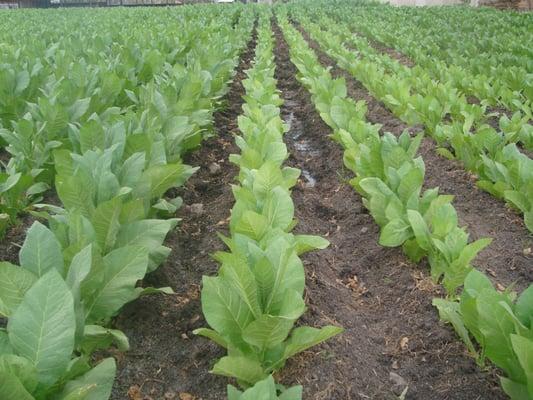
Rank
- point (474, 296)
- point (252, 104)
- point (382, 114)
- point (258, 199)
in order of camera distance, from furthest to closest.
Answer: point (382, 114) → point (252, 104) → point (258, 199) → point (474, 296)

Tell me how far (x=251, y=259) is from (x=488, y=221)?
2.29 m

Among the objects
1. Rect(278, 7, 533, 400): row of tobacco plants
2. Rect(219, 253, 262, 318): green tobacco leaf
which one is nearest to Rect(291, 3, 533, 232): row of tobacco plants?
Rect(278, 7, 533, 400): row of tobacco plants

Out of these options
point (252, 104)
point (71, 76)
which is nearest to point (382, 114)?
point (252, 104)

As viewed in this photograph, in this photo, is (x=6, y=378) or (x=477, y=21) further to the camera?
(x=477, y=21)

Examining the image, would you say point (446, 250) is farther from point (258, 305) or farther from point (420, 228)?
point (258, 305)

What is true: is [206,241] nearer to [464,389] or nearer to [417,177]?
[417,177]

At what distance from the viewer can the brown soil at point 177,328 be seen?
211 cm

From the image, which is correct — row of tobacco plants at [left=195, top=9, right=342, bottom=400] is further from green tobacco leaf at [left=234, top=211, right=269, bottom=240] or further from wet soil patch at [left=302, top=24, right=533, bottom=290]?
wet soil patch at [left=302, top=24, right=533, bottom=290]

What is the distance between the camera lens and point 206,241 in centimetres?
324

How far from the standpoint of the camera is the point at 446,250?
101 inches

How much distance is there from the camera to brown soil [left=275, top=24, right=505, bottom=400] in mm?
2080

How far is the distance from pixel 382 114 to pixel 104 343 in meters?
5.13

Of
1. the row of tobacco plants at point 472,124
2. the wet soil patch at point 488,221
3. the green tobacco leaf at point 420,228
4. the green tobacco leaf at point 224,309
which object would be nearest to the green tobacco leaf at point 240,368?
the green tobacco leaf at point 224,309

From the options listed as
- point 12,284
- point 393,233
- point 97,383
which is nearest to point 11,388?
point 97,383
